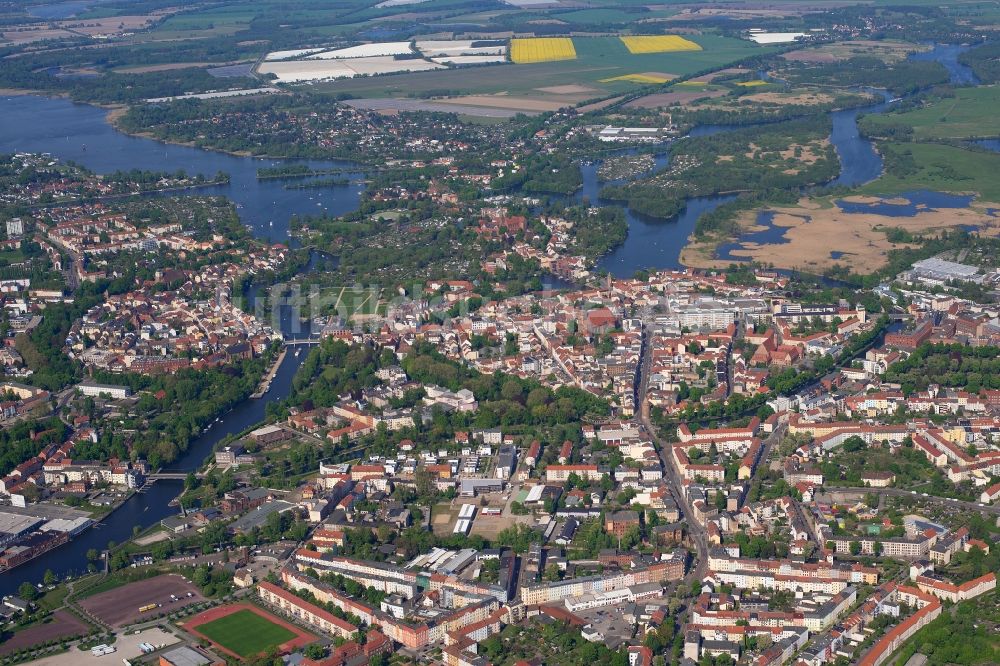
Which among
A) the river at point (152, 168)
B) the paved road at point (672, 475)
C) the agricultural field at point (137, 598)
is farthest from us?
the river at point (152, 168)

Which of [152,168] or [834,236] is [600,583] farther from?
[152,168]

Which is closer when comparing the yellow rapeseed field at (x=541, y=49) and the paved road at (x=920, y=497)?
the paved road at (x=920, y=497)

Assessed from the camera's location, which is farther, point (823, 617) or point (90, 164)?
point (90, 164)

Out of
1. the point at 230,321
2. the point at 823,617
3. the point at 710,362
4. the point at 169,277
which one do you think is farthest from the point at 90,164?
the point at 823,617

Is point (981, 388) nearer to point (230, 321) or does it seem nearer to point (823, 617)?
point (823, 617)

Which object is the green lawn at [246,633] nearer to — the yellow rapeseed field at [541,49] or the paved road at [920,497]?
the paved road at [920,497]

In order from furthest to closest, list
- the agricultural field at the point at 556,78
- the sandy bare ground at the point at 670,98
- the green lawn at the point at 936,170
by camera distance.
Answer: the agricultural field at the point at 556,78, the sandy bare ground at the point at 670,98, the green lawn at the point at 936,170

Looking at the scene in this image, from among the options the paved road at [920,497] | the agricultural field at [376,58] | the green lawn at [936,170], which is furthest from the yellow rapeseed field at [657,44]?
the paved road at [920,497]
